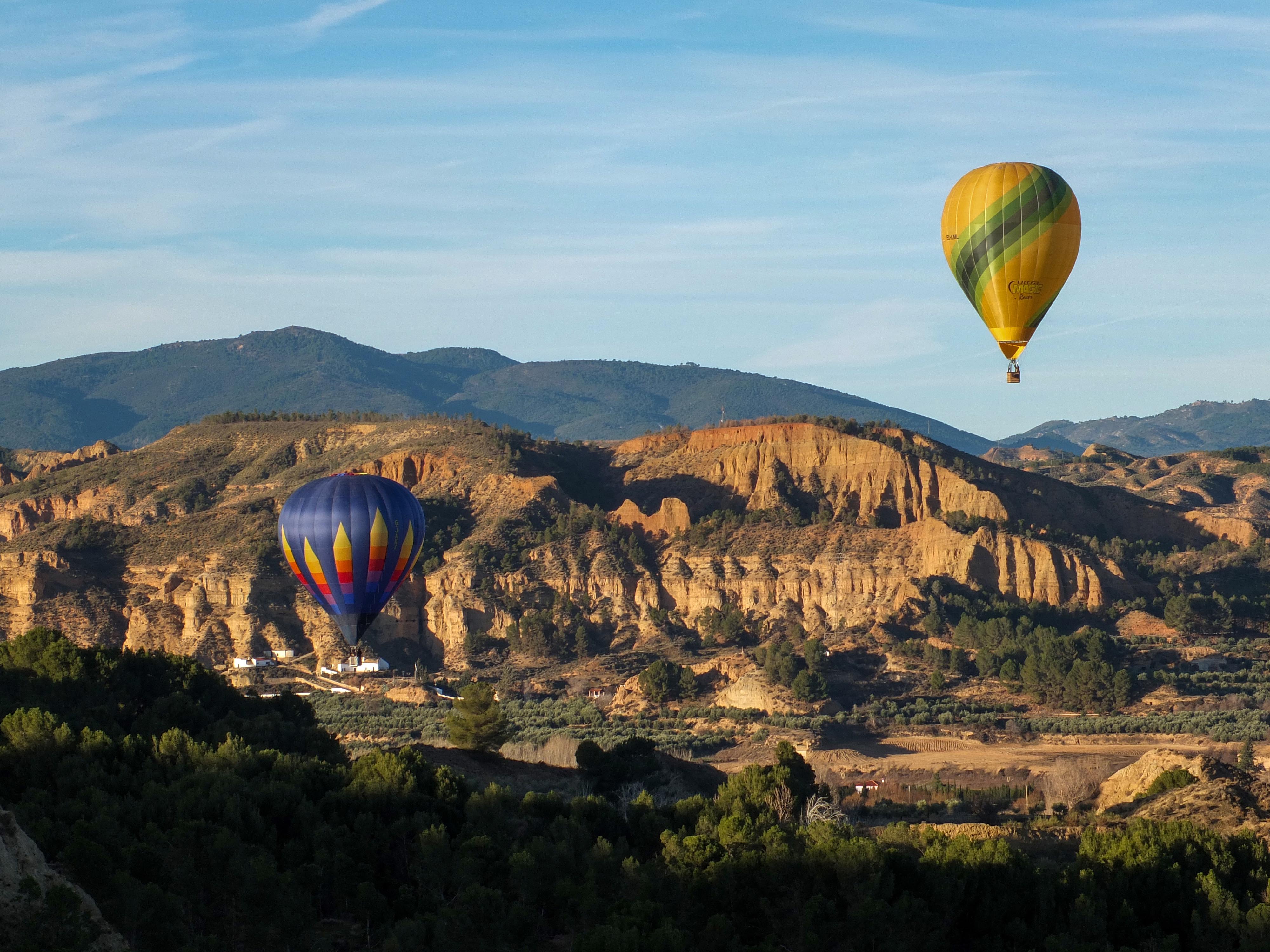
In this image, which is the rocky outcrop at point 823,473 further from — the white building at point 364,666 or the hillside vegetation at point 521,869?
the hillside vegetation at point 521,869

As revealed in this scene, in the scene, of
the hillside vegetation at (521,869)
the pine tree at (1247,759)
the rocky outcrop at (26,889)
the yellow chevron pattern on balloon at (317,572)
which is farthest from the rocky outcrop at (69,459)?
the rocky outcrop at (26,889)

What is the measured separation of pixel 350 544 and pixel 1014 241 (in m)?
20.0

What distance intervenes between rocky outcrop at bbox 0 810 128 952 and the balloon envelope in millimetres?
26177

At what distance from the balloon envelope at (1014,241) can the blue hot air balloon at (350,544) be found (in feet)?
58.3

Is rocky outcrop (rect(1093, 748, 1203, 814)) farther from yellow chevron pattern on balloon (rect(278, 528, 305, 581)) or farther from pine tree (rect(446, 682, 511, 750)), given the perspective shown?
yellow chevron pattern on balloon (rect(278, 528, 305, 581))

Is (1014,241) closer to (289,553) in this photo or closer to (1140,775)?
(1140,775)

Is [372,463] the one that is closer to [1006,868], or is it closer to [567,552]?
[567,552]

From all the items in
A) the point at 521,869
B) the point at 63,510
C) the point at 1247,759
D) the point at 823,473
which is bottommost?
the point at 1247,759

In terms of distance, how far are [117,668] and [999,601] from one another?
4599 centimetres

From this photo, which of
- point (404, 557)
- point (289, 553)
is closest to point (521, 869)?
point (404, 557)

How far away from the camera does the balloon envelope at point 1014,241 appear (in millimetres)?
40500

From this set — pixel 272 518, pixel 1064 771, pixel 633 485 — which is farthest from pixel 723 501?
pixel 1064 771

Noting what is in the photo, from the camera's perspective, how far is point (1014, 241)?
40594 mm

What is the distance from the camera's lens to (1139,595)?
8062cm
